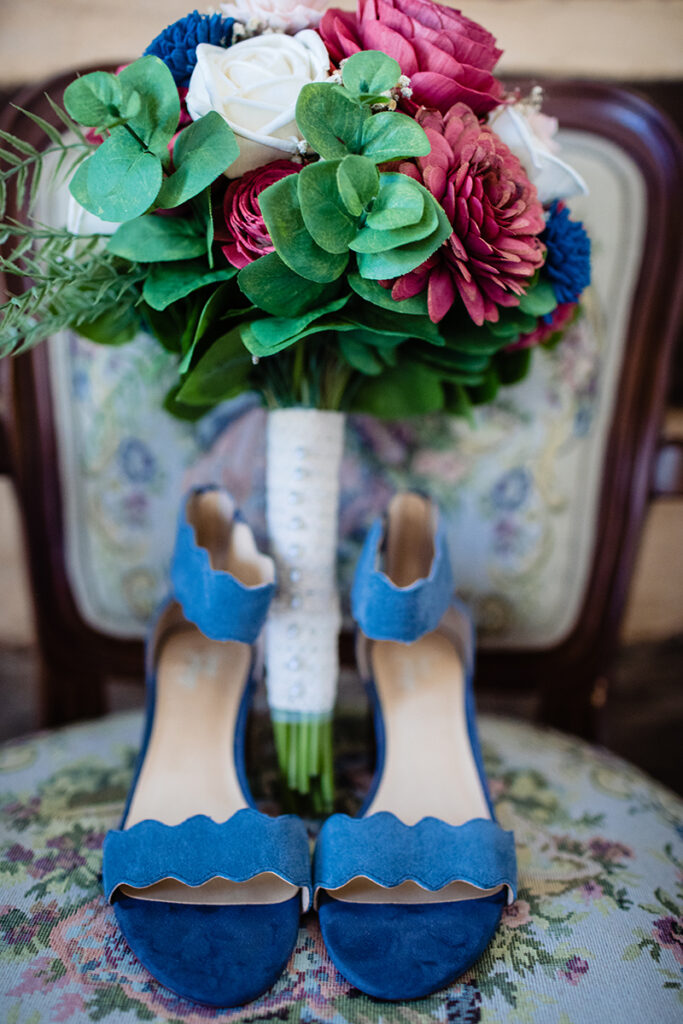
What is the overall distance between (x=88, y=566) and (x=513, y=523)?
0.44m

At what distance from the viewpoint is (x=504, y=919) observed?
1.27ft

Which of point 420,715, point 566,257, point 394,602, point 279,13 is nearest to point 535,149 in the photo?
point 566,257

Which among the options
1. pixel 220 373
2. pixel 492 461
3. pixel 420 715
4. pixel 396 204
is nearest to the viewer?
pixel 396 204

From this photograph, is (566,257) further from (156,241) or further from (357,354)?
(156,241)

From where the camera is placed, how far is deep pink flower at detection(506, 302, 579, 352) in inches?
17.5

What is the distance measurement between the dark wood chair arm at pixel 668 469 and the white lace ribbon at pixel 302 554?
1.11ft

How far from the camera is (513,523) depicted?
2.15 feet

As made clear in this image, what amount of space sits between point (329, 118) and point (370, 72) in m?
0.03

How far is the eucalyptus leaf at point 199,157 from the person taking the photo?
1.11 feet

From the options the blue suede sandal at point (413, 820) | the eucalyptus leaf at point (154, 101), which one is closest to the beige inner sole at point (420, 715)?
the blue suede sandal at point (413, 820)

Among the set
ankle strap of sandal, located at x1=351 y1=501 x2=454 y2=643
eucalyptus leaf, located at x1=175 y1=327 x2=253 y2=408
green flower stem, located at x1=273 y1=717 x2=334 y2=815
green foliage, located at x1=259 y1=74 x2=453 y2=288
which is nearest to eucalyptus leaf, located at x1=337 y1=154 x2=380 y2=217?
green foliage, located at x1=259 y1=74 x2=453 y2=288

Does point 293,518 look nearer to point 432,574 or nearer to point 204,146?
point 432,574

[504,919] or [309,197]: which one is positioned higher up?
[309,197]

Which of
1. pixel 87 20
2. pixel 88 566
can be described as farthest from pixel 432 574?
pixel 87 20
